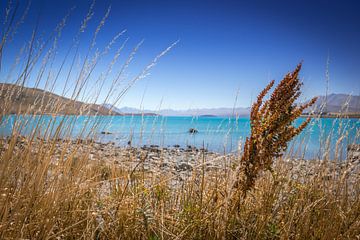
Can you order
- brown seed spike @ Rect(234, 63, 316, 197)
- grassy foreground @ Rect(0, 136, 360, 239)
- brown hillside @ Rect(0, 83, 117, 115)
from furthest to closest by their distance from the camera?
brown seed spike @ Rect(234, 63, 316, 197), brown hillside @ Rect(0, 83, 117, 115), grassy foreground @ Rect(0, 136, 360, 239)

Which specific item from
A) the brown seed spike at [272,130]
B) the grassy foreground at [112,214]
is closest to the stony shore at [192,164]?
the grassy foreground at [112,214]

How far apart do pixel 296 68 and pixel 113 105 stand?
1673mm

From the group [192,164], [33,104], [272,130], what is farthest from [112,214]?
[192,164]

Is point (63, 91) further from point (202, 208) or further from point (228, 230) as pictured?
point (228, 230)

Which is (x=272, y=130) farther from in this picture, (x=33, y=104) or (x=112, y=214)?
(x=33, y=104)

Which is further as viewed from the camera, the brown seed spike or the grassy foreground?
the brown seed spike

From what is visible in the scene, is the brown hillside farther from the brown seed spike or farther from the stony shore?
the brown seed spike

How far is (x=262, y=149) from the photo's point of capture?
6.21 ft

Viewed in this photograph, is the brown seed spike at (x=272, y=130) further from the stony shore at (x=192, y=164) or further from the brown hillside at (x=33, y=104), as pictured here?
the brown hillside at (x=33, y=104)

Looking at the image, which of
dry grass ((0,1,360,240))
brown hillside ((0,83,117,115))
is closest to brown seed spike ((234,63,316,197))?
dry grass ((0,1,360,240))

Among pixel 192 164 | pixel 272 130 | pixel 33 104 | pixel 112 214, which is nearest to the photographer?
pixel 112 214

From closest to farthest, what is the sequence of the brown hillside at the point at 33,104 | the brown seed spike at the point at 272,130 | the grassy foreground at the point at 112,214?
the grassy foreground at the point at 112,214
the brown hillside at the point at 33,104
the brown seed spike at the point at 272,130

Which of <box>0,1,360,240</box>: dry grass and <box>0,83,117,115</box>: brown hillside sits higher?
<box>0,83,117,115</box>: brown hillside

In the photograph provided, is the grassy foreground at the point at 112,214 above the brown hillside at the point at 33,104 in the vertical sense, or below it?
below
